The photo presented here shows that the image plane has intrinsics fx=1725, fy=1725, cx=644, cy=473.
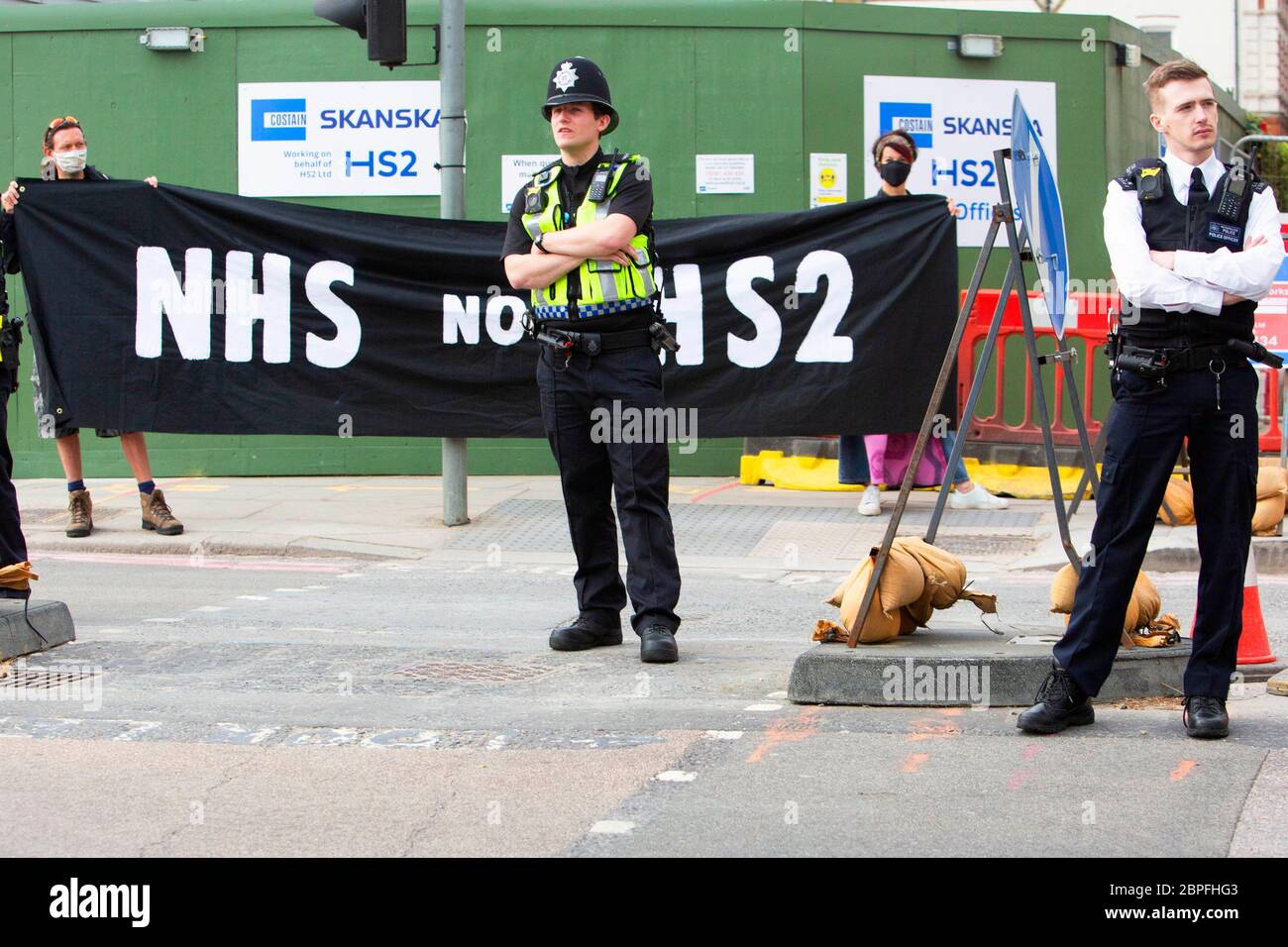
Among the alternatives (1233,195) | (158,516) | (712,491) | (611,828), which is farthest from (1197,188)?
(712,491)

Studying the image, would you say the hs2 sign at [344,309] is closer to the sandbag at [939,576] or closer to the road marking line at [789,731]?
→ the sandbag at [939,576]

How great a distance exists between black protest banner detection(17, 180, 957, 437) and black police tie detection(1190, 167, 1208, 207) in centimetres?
576

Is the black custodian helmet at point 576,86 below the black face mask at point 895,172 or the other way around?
below

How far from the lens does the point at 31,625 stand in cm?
697

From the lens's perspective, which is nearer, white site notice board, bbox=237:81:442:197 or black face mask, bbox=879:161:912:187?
black face mask, bbox=879:161:912:187

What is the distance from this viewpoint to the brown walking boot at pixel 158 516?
35.2 feet

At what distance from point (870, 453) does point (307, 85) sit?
5615 millimetres

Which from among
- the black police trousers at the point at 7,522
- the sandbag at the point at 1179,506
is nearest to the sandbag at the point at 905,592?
the black police trousers at the point at 7,522

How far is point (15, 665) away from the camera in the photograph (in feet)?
22.2

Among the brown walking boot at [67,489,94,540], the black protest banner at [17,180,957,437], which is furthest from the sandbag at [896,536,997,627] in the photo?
the brown walking boot at [67,489,94,540]

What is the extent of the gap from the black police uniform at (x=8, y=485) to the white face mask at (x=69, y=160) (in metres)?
3.59

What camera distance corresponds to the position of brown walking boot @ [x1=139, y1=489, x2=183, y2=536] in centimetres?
1073

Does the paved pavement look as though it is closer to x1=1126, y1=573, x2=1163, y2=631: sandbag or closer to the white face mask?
x1=1126, y1=573, x2=1163, y2=631: sandbag
